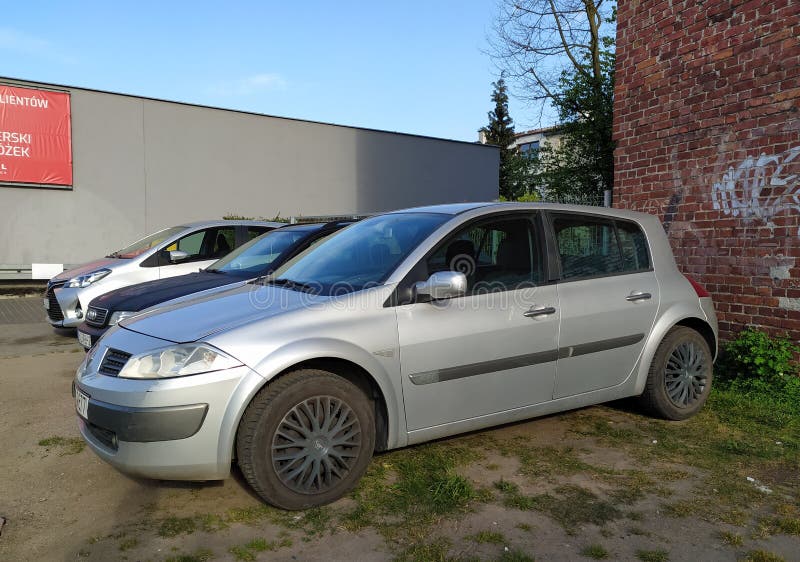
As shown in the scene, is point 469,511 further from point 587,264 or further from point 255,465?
point 587,264

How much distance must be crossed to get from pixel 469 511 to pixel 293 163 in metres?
15.6

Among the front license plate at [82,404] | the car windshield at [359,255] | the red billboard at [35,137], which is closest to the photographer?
the front license plate at [82,404]

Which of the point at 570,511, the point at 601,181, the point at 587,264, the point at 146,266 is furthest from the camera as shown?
the point at 601,181

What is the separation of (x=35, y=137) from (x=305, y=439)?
13.7 metres

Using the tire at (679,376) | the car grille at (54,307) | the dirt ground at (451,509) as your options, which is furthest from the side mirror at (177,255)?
the tire at (679,376)

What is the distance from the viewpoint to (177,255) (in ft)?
25.6

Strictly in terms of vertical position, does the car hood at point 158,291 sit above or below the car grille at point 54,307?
above

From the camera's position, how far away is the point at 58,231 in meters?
14.3

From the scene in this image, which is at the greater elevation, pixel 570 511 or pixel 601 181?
pixel 601 181

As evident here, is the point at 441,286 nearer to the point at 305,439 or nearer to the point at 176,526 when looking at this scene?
the point at 305,439

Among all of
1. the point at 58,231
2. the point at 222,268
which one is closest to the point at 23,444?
the point at 222,268

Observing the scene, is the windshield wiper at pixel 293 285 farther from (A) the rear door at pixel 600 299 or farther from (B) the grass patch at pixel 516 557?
(B) the grass patch at pixel 516 557

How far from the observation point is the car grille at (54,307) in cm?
773

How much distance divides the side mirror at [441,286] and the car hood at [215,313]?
1.85 feet
